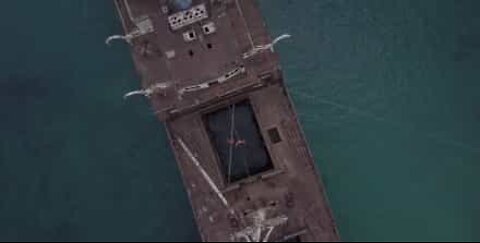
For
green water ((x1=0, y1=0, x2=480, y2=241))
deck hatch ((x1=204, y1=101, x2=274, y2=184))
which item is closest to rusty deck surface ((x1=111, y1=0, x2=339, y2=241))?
deck hatch ((x1=204, y1=101, x2=274, y2=184))

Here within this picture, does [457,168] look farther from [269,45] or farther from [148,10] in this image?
[148,10]

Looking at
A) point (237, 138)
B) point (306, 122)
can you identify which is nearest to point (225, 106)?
point (237, 138)

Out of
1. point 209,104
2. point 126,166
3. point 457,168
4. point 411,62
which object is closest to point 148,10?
point 209,104

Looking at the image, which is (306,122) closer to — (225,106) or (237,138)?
(237,138)

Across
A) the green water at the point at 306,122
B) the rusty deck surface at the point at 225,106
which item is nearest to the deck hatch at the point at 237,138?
the rusty deck surface at the point at 225,106

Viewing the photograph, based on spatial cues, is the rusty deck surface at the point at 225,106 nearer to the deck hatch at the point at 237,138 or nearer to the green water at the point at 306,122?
the deck hatch at the point at 237,138

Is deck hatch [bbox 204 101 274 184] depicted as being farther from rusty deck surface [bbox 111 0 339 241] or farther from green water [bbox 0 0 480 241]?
green water [bbox 0 0 480 241]
